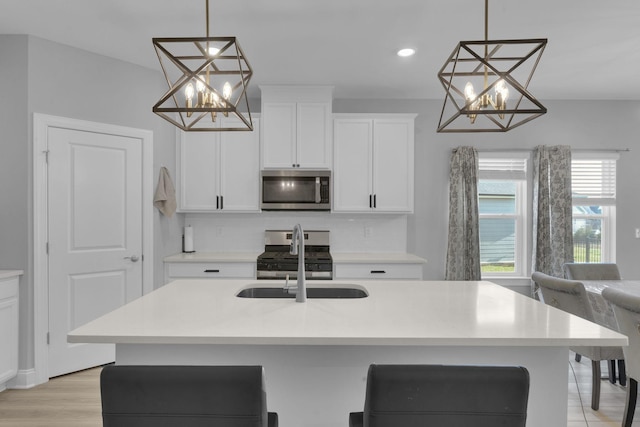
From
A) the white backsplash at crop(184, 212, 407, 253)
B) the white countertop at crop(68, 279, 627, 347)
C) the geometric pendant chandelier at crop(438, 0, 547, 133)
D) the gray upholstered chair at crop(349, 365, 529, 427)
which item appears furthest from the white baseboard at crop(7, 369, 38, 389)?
the geometric pendant chandelier at crop(438, 0, 547, 133)

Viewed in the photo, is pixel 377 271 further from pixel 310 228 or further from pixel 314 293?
pixel 314 293

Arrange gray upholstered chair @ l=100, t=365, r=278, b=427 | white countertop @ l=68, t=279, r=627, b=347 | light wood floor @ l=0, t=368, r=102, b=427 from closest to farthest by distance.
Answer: gray upholstered chair @ l=100, t=365, r=278, b=427 → white countertop @ l=68, t=279, r=627, b=347 → light wood floor @ l=0, t=368, r=102, b=427

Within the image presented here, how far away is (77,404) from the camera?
276cm

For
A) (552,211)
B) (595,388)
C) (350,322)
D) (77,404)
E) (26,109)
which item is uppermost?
(26,109)

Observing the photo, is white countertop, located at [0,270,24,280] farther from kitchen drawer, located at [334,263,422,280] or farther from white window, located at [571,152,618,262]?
white window, located at [571,152,618,262]

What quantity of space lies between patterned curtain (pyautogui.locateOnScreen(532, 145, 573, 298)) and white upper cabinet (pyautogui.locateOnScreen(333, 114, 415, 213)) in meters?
1.49

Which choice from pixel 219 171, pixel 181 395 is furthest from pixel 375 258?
pixel 181 395

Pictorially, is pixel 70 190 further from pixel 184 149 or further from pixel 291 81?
pixel 291 81

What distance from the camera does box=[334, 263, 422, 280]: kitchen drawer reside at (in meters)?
3.96

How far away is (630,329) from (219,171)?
3.53 meters

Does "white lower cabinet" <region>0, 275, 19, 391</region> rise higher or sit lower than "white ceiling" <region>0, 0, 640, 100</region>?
lower

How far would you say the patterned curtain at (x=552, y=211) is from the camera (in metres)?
4.38

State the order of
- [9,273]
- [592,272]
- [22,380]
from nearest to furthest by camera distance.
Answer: [9,273] → [22,380] → [592,272]

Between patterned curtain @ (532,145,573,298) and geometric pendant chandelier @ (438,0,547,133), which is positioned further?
patterned curtain @ (532,145,573,298)
